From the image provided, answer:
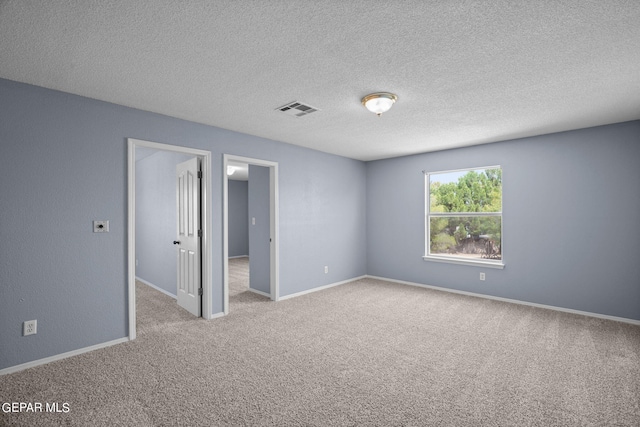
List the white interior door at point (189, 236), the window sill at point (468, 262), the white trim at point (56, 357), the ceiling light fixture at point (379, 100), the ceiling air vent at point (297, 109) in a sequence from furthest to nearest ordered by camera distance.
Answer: the window sill at point (468, 262)
the white interior door at point (189, 236)
the ceiling air vent at point (297, 109)
the ceiling light fixture at point (379, 100)
the white trim at point (56, 357)

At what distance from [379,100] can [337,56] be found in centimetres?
78

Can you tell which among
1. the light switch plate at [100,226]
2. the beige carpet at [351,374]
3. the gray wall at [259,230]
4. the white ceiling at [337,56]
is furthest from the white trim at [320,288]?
the white ceiling at [337,56]

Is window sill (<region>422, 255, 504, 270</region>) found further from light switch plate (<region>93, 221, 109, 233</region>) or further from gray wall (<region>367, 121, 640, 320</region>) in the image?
light switch plate (<region>93, 221, 109, 233</region>)

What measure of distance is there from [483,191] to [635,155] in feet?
5.61

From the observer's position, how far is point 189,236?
410 cm

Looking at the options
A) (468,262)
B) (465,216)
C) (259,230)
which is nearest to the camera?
(468,262)

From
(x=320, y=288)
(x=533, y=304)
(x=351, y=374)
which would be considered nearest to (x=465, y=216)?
(x=533, y=304)

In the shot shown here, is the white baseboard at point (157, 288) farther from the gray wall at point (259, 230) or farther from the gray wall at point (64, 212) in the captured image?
the gray wall at point (64, 212)

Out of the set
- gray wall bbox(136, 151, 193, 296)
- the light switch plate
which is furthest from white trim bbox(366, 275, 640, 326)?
the light switch plate

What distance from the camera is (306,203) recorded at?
5137 millimetres

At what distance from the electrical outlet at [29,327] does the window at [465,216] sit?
5.07 meters

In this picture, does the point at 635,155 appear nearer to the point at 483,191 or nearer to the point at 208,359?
the point at 483,191

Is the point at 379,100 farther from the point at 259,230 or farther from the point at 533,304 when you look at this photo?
the point at 533,304

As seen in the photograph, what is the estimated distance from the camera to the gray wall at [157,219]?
15.8 feet
